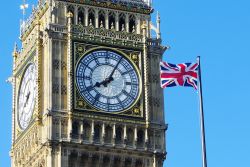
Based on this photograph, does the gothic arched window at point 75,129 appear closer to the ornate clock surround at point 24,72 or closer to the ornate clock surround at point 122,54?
the ornate clock surround at point 122,54

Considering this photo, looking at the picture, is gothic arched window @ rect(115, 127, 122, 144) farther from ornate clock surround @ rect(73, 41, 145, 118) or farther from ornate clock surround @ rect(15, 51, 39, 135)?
ornate clock surround @ rect(15, 51, 39, 135)

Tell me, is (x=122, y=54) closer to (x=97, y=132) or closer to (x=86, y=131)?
(x=97, y=132)

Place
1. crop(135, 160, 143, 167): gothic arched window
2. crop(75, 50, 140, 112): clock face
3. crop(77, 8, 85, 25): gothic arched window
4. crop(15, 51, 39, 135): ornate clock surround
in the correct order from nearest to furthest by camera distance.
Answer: crop(135, 160, 143, 167): gothic arched window → crop(75, 50, 140, 112): clock face → crop(15, 51, 39, 135): ornate clock surround → crop(77, 8, 85, 25): gothic arched window

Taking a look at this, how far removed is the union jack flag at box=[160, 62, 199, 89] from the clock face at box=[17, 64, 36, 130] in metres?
18.8

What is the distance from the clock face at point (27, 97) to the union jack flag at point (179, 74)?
18.8m

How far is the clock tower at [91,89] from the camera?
7531cm

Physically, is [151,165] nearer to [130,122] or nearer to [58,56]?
[130,122]

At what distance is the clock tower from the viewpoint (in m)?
75.3

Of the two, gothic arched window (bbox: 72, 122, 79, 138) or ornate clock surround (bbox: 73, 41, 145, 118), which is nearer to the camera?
gothic arched window (bbox: 72, 122, 79, 138)

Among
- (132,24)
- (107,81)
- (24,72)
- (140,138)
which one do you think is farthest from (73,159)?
(132,24)

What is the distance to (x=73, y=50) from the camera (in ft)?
253

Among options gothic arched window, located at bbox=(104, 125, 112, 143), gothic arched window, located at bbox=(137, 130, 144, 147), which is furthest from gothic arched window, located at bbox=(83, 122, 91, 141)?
gothic arched window, located at bbox=(137, 130, 144, 147)

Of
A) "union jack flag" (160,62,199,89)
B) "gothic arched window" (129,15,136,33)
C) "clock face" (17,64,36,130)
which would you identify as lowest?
"union jack flag" (160,62,199,89)

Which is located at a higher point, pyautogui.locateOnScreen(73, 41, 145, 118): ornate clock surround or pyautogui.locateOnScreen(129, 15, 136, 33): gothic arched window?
pyautogui.locateOnScreen(129, 15, 136, 33): gothic arched window
